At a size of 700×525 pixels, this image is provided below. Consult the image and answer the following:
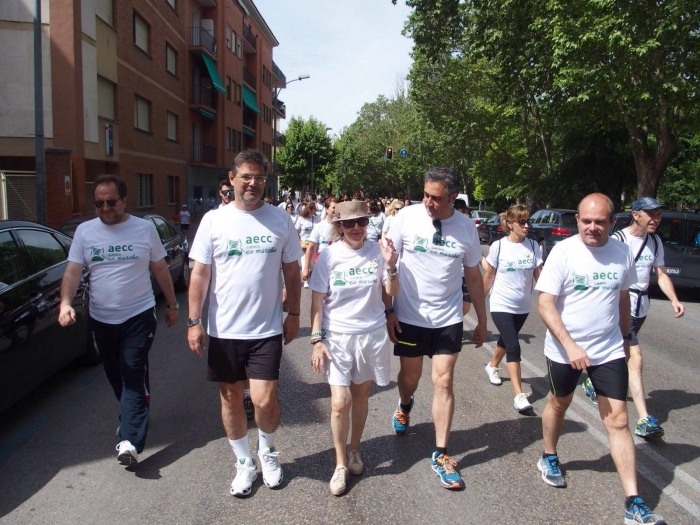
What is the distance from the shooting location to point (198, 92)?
32.1m

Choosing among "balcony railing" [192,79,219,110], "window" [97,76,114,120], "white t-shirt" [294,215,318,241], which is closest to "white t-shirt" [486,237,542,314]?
"white t-shirt" [294,215,318,241]

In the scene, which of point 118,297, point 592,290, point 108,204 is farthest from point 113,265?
point 592,290

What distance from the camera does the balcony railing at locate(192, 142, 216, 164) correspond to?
31905 millimetres

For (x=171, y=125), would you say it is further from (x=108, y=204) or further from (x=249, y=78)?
(x=108, y=204)

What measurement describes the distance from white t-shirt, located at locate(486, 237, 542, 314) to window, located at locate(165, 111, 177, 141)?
81.5 feet

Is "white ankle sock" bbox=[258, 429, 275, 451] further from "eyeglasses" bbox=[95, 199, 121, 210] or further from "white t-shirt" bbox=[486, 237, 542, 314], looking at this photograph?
"white t-shirt" bbox=[486, 237, 542, 314]

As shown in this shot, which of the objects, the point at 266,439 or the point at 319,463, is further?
the point at 319,463

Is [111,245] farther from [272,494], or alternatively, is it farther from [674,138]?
[674,138]

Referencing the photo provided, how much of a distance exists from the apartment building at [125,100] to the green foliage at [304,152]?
1853 cm

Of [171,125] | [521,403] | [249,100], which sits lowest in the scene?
[521,403]

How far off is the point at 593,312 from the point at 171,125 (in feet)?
90.2

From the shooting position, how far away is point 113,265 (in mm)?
3891

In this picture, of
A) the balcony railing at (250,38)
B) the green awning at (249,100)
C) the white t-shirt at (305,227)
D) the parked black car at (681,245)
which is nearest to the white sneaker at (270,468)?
the white t-shirt at (305,227)

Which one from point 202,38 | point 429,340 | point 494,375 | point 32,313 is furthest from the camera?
point 202,38
